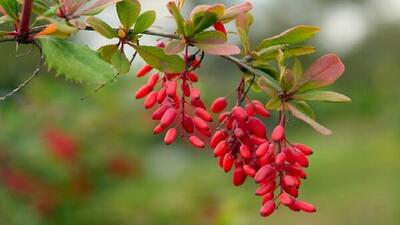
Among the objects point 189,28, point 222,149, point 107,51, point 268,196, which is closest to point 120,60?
point 107,51

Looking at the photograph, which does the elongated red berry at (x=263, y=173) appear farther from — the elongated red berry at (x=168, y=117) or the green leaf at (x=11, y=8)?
the green leaf at (x=11, y=8)

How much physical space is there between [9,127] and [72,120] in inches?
50.6

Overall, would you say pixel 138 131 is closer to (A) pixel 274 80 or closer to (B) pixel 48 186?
(B) pixel 48 186

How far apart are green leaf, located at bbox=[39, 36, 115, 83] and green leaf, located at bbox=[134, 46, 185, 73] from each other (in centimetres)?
7

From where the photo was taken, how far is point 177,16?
44.6 inches

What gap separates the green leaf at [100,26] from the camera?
1120mm

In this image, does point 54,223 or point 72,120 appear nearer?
point 54,223

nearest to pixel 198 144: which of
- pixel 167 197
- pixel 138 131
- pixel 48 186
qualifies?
pixel 48 186

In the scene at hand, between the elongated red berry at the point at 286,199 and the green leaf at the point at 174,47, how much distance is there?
1.00ft

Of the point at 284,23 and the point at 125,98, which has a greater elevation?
the point at 125,98

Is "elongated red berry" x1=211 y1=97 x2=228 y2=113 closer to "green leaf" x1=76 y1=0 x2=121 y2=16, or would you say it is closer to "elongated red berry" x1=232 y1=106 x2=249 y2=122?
"elongated red berry" x1=232 y1=106 x2=249 y2=122

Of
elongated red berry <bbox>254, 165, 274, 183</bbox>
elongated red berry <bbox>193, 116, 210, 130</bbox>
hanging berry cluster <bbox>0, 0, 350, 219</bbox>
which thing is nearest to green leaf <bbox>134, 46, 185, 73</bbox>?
hanging berry cluster <bbox>0, 0, 350, 219</bbox>

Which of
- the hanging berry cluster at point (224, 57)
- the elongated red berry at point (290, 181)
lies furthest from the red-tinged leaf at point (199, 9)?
the elongated red berry at point (290, 181)

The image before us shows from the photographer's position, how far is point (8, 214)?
3.86 m
